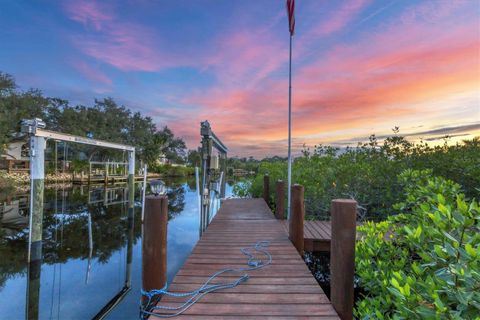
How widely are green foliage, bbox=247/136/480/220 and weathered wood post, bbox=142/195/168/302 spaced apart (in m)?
5.08

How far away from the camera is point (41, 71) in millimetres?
14320

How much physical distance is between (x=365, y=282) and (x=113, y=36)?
11182mm

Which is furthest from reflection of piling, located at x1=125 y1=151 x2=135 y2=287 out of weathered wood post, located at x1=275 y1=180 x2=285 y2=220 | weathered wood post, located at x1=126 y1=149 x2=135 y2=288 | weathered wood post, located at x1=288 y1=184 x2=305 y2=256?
weathered wood post, located at x1=288 y1=184 x2=305 y2=256

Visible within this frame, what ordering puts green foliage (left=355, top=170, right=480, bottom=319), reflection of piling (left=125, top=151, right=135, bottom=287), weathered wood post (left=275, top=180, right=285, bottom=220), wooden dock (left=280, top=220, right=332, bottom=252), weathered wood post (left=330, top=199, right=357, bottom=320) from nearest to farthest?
green foliage (left=355, top=170, right=480, bottom=319) < weathered wood post (left=330, top=199, right=357, bottom=320) < wooden dock (left=280, top=220, right=332, bottom=252) < weathered wood post (left=275, top=180, right=285, bottom=220) < reflection of piling (left=125, top=151, right=135, bottom=287)

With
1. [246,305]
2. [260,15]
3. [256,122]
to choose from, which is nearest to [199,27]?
[260,15]

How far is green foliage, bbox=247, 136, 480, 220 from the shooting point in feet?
17.5

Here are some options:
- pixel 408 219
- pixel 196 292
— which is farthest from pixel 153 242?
pixel 408 219

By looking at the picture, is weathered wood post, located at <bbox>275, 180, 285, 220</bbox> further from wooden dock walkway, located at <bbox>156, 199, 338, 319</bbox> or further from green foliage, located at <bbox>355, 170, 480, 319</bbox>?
green foliage, located at <bbox>355, 170, 480, 319</bbox>

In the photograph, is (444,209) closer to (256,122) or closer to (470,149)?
(470,149)

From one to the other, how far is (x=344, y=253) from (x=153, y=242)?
1857 mm

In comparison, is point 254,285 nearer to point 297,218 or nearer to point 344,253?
point 344,253

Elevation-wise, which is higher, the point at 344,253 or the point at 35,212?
the point at 344,253

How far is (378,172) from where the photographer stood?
6426 millimetres

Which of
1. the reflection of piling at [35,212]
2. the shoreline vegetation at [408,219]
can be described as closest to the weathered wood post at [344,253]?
the shoreline vegetation at [408,219]
